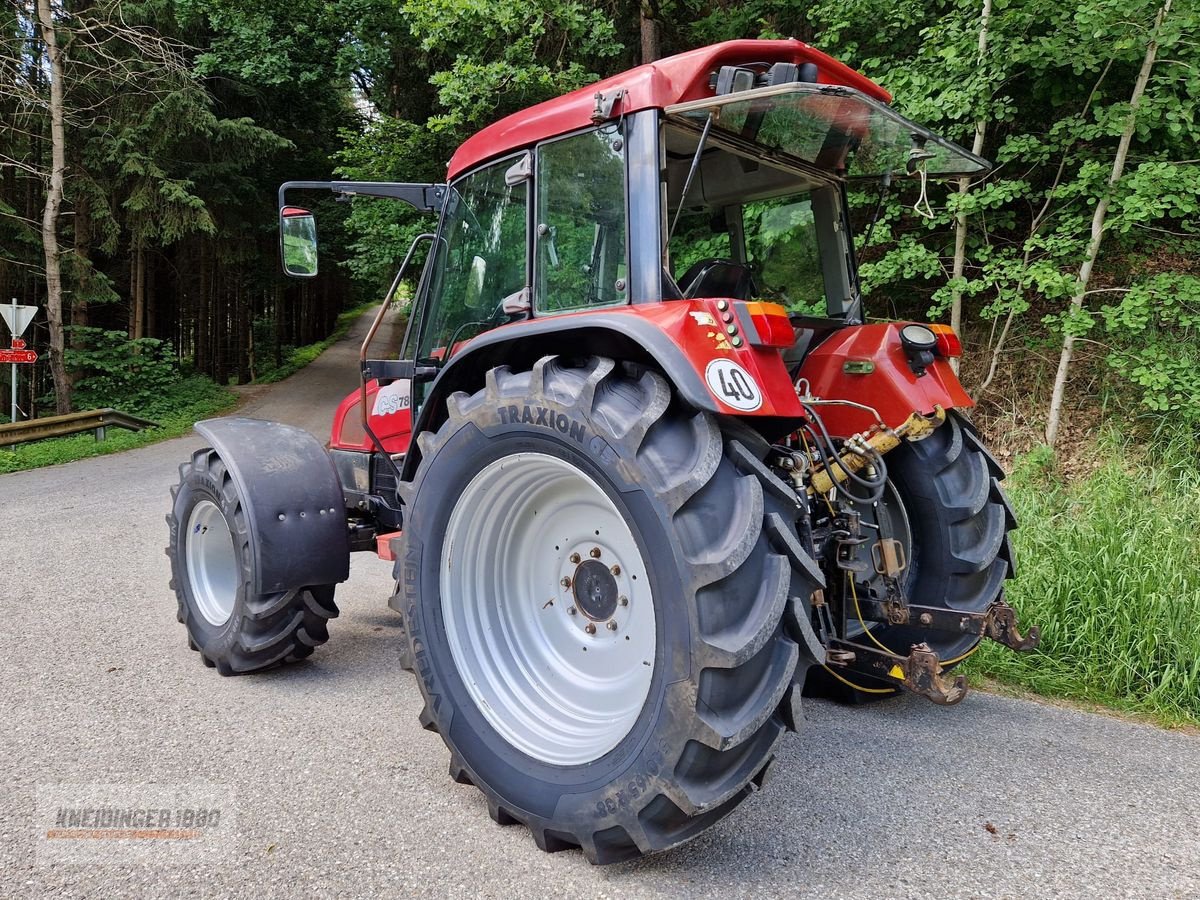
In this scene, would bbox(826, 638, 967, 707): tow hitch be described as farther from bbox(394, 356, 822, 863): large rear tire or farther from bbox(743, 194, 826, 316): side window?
bbox(743, 194, 826, 316): side window

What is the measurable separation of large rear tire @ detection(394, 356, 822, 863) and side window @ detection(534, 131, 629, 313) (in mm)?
350

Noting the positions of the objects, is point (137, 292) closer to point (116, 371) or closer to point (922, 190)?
point (116, 371)

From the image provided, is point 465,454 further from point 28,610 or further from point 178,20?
point 178,20

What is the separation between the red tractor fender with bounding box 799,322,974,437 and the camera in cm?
278

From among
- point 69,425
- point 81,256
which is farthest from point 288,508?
point 81,256

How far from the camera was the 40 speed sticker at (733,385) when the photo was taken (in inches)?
75.3

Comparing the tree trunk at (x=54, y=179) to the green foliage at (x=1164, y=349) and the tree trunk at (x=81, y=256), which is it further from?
the green foliage at (x=1164, y=349)

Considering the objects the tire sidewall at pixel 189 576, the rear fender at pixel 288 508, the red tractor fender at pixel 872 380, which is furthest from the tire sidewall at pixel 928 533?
the tire sidewall at pixel 189 576

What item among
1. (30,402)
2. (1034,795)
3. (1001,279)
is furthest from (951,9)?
(30,402)

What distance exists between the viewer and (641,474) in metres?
1.88

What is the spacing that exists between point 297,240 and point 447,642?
71.2 inches

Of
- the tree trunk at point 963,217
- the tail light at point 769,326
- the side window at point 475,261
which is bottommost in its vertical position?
the tail light at point 769,326

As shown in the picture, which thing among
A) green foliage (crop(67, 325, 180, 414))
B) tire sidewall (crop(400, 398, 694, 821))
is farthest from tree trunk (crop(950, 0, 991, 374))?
green foliage (crop(67, 325, 180, 414))

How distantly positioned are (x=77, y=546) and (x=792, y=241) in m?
5.76
